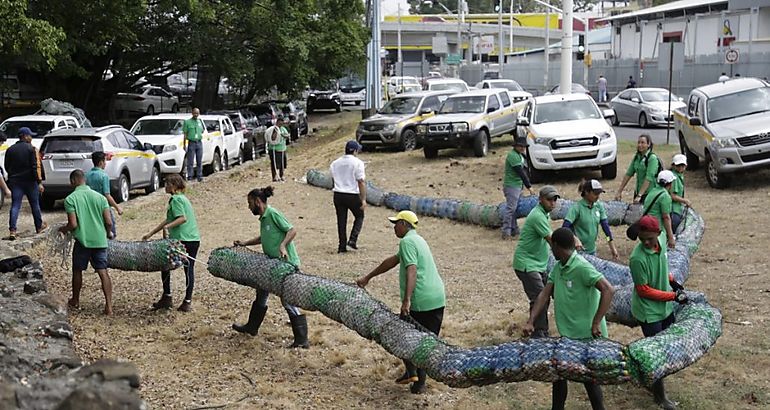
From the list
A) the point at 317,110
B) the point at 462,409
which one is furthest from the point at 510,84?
the point at 462,409

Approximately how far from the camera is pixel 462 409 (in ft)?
26.1

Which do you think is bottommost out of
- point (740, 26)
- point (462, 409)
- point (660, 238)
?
point (462, 409)

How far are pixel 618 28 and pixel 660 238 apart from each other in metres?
64.5

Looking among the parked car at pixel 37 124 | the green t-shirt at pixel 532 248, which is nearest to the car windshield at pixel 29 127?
the parked car at pixel 37 124

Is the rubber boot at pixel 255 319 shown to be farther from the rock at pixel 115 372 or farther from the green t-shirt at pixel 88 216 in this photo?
the rock at pixel 115 372

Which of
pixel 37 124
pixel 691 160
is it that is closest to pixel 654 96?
pixel 691 160

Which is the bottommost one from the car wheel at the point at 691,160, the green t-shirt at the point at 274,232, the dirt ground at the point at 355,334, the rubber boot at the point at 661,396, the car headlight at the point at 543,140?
the dirt ground at the point at 355,334

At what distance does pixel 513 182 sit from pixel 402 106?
16.2 metres

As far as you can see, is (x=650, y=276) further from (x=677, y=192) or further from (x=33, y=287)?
(x=33, y=287)

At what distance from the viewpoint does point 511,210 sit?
50.1ft

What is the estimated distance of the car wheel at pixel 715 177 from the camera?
18328mm

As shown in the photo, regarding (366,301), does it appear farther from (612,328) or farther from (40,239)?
(40,239)

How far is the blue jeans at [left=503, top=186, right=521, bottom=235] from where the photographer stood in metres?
15.0

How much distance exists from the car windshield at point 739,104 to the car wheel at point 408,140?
36.5ft
